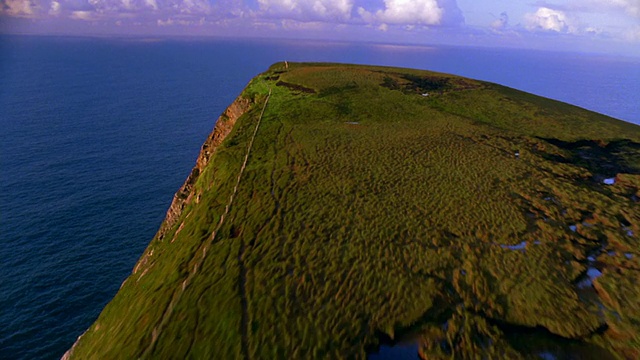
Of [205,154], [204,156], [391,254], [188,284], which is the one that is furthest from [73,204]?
[391,254]

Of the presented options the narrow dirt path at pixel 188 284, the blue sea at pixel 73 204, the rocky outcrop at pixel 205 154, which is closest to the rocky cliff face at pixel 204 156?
the rocky outcrop at pixel 205 154

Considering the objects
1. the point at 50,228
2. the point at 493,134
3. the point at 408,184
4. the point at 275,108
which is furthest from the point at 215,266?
the point at 50,228

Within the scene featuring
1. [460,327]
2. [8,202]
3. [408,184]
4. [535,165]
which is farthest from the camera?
[8,202]

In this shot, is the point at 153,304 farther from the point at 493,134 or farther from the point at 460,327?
the point at 493,134

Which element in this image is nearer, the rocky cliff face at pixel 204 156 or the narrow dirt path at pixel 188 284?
the narrow dirt path at pixel 188 284

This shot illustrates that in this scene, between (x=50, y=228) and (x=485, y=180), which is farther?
(x=50, y=228)

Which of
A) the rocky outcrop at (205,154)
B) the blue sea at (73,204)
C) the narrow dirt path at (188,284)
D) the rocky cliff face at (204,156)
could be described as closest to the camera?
the narrow dirt path at (188,284)

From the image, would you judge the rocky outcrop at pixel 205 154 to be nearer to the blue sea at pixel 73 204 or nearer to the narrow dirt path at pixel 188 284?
the narrow dirt path at pixel 188 284
